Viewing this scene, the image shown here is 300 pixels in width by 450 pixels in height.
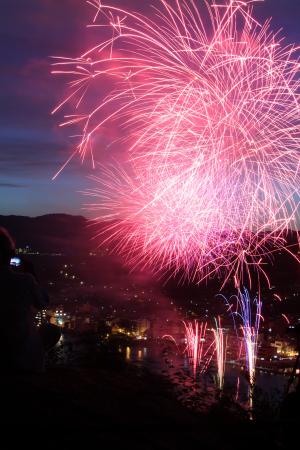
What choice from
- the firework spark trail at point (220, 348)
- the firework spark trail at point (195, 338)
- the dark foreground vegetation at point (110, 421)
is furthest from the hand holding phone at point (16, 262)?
the firework spark trail at point (195, 338)

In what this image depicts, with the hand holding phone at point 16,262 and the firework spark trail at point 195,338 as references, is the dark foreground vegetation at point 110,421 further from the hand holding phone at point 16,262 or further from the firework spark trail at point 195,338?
the firework spark trail at point 195,338

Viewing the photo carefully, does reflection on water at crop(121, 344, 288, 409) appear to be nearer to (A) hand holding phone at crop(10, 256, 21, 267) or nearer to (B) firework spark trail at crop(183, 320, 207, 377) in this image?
(A) hand holding phone at crop(10, 256, 21, 267)

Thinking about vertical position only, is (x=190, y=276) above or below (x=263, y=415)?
above

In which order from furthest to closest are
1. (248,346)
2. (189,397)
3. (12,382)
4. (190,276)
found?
(190,276) → (248,346) → (189,397) → (12,382)

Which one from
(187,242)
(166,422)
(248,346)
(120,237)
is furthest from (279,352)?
(166,422)

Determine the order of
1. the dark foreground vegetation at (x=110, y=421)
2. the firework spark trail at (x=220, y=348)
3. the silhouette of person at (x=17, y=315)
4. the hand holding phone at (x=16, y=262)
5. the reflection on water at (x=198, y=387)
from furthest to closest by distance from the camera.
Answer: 1. the firework spark trail at (x=220, y=348)
2. the reflection on water at (x=198, y=387)
3. the hand holding phone at (x=16, y=262)
4. the silhouette of person at (x=17, y=315)
5. the dark foreground vegetation at (x=110, y=421)

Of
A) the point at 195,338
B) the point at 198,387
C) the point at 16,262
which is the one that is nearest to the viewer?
the point at 16,262

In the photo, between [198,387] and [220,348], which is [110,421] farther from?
[220,348]

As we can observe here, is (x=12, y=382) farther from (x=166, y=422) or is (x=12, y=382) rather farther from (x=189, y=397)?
(x=189, y=397)

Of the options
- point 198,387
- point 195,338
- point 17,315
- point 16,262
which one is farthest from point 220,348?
point 17,315
